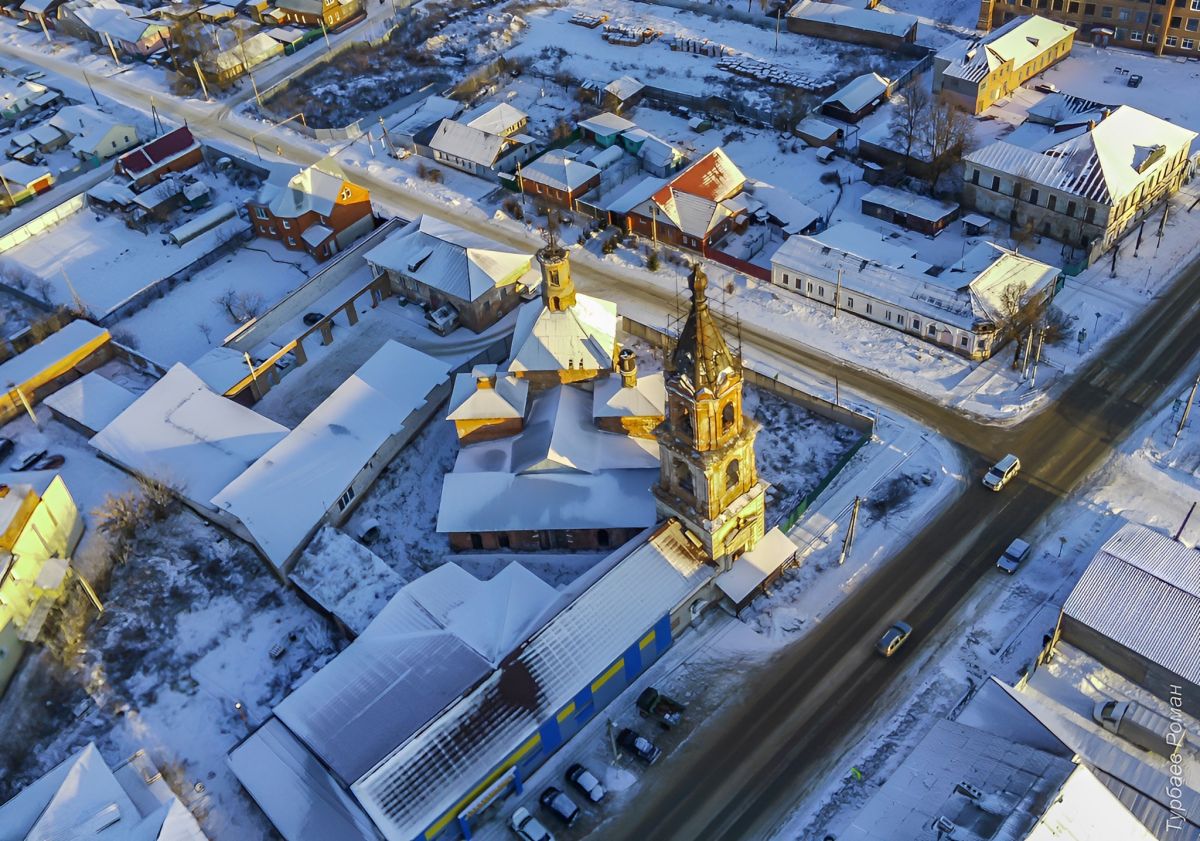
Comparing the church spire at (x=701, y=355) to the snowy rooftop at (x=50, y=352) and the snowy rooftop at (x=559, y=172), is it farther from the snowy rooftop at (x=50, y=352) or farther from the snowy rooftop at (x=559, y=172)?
the snowy rooftop at (x=50, y=352)

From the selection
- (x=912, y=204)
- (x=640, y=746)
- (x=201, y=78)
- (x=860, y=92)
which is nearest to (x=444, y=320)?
(x=912, y=204)

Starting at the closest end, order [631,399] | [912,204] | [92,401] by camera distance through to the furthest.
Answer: [631,399]
[92,401]
[912,204]

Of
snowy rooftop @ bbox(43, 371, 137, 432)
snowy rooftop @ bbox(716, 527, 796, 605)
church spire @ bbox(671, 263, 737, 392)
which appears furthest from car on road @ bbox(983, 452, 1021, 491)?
snowy rooftop @ bbox(43, 371, 137, 432)

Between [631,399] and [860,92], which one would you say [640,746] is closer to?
[631,399]

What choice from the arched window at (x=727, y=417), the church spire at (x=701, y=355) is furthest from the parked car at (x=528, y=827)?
the church spire at (x=701, y=355)

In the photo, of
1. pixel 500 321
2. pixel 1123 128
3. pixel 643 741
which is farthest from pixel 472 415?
pixel 1123 128

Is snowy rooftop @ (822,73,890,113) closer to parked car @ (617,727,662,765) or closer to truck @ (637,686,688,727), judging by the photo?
truck @ (637,686,688,727)

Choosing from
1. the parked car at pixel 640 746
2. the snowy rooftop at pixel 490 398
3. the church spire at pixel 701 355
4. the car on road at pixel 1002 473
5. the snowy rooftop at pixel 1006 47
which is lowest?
the parked car at pixel 640 746
